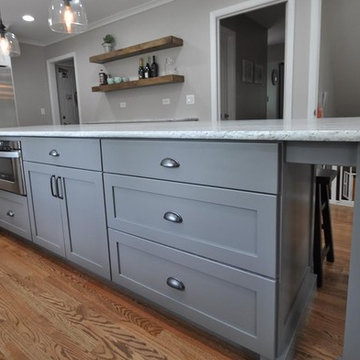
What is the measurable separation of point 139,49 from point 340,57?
2785mm

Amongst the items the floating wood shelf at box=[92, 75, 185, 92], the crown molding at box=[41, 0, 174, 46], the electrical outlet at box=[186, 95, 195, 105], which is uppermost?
the crown molding at box=[41, 0, 174, 46]

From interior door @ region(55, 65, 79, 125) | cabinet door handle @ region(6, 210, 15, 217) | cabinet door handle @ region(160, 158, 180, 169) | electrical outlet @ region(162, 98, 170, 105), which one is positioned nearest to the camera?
cabinet door handle @ region(160, 158, 180, 169)

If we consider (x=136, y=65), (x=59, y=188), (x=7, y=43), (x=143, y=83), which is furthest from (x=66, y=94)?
(x=59, y=188)

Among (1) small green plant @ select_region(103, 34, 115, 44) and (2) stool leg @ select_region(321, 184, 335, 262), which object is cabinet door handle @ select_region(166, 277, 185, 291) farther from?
(1) small green plant @ select_region(103, 34, 115, 44)

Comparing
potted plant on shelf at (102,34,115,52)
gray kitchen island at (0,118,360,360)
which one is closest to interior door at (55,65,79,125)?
potted plant on shelf at (102,34,115,52)

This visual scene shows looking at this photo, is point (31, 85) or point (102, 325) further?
point (31, 85)

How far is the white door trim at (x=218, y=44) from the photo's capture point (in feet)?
9.96

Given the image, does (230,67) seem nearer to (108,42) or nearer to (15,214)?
(108,42)

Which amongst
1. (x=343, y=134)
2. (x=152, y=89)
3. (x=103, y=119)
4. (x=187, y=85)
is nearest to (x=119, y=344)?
(x=343, y=134)

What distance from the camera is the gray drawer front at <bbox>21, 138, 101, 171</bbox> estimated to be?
1.54 meters

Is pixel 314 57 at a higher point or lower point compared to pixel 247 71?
lower

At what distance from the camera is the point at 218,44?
3.62m

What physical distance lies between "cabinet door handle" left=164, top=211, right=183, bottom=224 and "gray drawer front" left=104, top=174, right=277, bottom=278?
10mm

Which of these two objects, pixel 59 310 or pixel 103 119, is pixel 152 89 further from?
pixel 59 310
